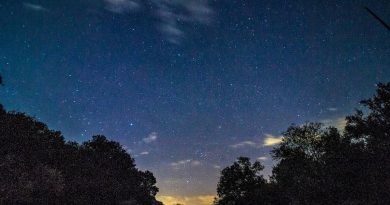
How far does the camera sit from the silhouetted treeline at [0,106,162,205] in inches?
1690

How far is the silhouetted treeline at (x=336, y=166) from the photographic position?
154 feet

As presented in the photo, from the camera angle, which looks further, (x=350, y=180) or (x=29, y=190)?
(x=350, y=180)

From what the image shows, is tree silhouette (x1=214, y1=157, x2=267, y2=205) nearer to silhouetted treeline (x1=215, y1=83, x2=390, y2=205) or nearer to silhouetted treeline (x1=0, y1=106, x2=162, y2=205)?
silhouetted treeline (x1=215, y1=83, x2=390, y2=205)

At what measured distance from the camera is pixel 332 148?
58.2 metres

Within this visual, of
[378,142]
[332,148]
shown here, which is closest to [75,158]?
[332,148]

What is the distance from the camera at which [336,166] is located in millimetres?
51906

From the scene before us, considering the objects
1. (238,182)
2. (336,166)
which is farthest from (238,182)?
(336,166)

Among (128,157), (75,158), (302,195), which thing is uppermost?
(128,157)

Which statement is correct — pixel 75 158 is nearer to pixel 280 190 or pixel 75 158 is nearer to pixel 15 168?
pixel 15 168

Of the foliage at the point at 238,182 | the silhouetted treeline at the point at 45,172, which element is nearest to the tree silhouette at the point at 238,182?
the foliage at the point at 238,182

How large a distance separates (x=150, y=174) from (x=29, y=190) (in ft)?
292

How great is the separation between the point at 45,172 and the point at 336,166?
4177 cm

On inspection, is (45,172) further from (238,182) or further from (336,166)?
(238,182)

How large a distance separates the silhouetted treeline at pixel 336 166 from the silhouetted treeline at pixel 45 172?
33.3 metres
